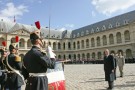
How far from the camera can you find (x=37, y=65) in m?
3.98

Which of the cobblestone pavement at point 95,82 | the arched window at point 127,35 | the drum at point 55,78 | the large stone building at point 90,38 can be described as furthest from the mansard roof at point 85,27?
the drum at point 55,78

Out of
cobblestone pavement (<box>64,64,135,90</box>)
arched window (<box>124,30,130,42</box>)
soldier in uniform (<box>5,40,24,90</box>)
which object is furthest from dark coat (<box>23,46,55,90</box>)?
arched window (<box>124,30,130,42</box>)

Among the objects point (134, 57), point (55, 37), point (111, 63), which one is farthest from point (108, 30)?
point (111, 63)

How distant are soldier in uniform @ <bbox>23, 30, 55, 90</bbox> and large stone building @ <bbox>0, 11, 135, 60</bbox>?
44.8m

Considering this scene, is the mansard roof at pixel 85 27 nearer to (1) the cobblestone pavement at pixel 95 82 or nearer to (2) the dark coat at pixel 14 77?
(1) the cobblestone pavement at pixel 95 82

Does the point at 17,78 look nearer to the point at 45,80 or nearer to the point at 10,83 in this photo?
the point at 10,83

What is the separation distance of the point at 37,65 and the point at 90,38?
2304 inches

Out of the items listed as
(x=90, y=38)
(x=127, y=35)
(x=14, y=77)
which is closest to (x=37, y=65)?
(x=14, y=77)

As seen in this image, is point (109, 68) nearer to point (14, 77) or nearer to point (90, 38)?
point (14, 77)

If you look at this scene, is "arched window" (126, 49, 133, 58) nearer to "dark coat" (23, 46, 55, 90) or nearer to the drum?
the drum

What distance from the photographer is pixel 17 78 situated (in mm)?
5379

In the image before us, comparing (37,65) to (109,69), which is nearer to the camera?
(37,65)

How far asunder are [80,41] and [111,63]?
56717 mm

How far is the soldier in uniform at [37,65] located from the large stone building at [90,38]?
147 feet
